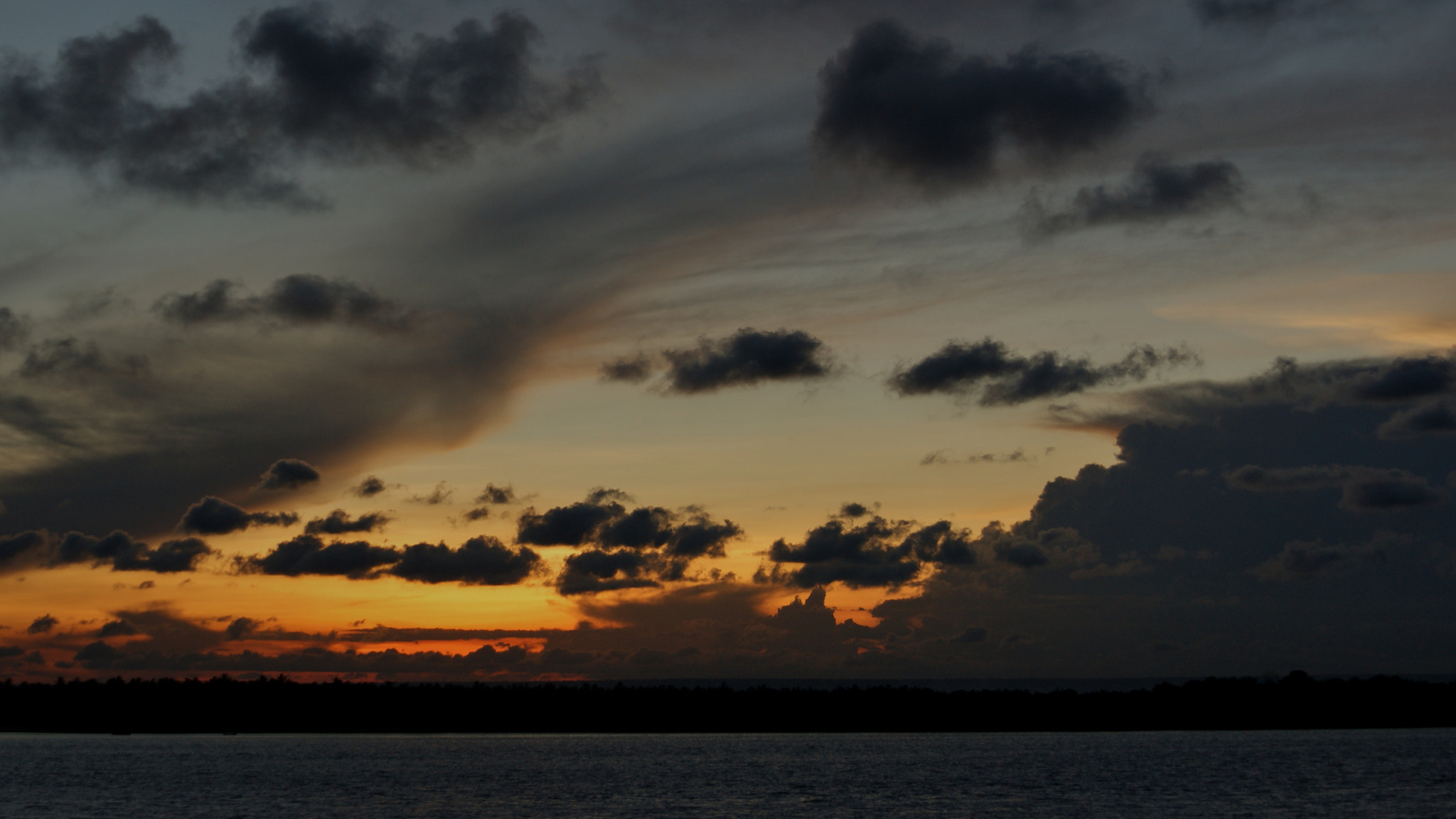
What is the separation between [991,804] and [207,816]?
9874cm

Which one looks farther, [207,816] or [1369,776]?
[1369,776]

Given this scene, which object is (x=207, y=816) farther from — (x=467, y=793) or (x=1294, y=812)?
(x=1294, y=812)

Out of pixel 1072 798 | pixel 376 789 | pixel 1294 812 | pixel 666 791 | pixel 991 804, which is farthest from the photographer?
pixel 376 789

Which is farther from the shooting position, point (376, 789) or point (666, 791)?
point (376, 789)

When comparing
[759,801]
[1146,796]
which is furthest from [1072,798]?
[759,801]

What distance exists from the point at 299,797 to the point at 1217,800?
132 metres

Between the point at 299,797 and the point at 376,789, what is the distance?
2018 centimetres

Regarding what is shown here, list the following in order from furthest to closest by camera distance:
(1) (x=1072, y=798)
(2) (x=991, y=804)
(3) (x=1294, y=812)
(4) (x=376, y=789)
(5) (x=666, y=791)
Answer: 1. (4) (x=376, y=789)
2. (5) (x=666, y=791)
3. (1) (x=1072, y=798)
4. (2) (x=991, y=804)
5. (3) (x=1294, y=812)

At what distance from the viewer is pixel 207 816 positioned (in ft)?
466

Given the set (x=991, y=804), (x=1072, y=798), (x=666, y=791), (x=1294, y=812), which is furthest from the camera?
(x=666, y=791)

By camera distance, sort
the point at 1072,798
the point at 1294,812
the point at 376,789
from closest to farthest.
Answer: the point at 1294,812, the point at 1072,798, the point at 376,789

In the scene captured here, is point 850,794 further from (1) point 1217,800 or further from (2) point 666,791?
(1) point 1217,800

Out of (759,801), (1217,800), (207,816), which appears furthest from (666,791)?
(1217,800)

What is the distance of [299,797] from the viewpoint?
17538 cm
